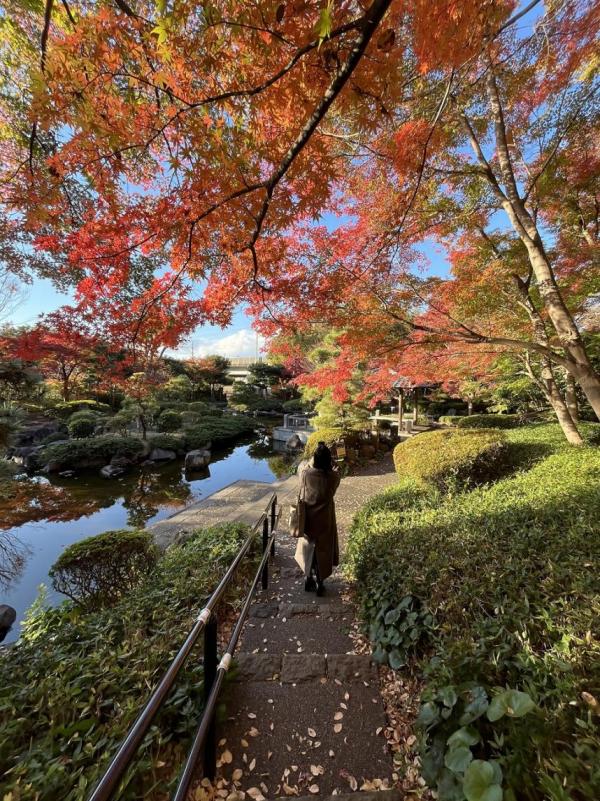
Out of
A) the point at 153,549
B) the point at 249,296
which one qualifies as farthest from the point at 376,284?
the point at 153,549

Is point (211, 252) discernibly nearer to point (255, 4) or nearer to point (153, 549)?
point (255, 4)

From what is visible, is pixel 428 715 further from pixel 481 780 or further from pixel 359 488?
pixel 359 488

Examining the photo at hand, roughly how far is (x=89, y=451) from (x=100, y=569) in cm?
1020

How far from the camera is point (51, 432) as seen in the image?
1502cm

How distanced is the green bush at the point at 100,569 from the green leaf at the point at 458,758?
3720 millimetres

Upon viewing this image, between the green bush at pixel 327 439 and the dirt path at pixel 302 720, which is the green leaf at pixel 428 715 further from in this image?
the green bush at pixel 327 439

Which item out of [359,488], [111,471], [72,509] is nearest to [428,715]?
[359,488]

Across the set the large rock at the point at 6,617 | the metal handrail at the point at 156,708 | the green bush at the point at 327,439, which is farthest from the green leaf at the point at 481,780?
the green bush at the point at 327,439

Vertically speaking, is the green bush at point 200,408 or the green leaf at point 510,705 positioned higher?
the green bush at point 200,408

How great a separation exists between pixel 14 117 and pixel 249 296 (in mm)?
3507

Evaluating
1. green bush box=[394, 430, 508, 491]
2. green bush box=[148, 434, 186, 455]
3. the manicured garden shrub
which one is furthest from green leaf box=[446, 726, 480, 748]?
the manicured garden shrub

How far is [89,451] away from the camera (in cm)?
1238

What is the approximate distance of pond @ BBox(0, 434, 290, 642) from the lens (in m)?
6.03

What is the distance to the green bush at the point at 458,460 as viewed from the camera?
569 cm
